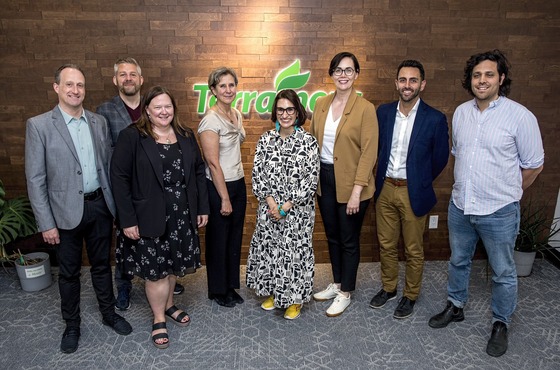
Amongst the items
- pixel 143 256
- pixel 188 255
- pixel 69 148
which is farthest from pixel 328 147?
pixel 69 148

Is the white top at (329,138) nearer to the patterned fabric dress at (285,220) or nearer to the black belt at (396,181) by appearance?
the patterned fabric dress at (285,220)

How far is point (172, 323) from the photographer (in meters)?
3.15

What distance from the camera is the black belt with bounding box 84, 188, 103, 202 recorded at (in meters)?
2.74

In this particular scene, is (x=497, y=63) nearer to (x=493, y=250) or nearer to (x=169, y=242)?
(x=493, y=250)

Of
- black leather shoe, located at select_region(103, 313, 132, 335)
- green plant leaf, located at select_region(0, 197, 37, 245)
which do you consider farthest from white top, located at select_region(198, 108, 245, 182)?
green plant leaf, located at select_region(0, 197, 37, 245)

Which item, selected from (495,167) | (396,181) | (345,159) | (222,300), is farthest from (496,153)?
(222,300)

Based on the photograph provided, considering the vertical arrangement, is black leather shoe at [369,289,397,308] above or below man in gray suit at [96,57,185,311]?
below

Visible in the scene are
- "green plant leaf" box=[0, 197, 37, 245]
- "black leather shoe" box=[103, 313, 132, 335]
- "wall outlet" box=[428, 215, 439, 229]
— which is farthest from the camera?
"wall outlet" box=[428, 215, 439, 229]

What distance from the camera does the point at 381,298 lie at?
3381 millimetres

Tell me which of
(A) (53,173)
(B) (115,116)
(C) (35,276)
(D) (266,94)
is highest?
(D) (266,94)

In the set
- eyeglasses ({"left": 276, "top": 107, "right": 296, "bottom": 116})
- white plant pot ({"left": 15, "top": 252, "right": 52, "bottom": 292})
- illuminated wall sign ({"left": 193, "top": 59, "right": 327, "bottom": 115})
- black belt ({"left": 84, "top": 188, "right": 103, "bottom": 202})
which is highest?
illuminated wall sign ({"left": 193, "top": 59, "right": 327, "bottom": 115})

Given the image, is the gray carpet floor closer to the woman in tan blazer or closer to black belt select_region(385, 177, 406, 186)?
the woman in tan blazer

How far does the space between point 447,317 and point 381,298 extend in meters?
0.49

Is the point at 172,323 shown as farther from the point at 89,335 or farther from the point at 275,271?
the point at 275,271
